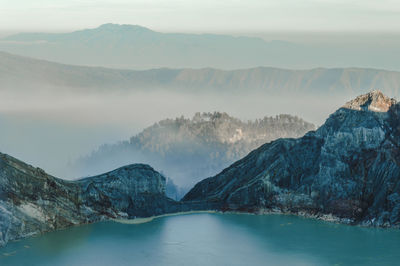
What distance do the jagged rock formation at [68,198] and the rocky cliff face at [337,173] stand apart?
6.74m

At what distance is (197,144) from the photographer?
175 meters

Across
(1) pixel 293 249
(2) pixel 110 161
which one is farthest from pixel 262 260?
(2) pixel 110 161

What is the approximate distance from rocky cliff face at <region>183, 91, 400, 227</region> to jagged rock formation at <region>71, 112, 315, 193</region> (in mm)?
69936

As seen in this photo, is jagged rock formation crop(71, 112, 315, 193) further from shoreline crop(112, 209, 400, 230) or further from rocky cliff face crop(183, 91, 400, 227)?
shoreline crop(112, 209, 400, 230)

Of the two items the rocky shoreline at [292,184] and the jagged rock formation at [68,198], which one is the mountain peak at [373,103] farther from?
the jagged rock formation at [68,198]

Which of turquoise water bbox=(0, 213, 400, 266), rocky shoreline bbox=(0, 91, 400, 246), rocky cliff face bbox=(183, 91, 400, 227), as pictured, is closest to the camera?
turquoise water bbox=(0, 213, 400, 266)

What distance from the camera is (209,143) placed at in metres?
175

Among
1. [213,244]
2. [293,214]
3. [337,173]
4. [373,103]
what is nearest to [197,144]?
[373,103]

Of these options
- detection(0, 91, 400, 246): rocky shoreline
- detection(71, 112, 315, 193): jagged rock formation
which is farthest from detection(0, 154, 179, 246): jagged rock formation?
detection(71, 112, 315, 193): jagged rock formation

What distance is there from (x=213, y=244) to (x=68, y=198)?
49.9 feet

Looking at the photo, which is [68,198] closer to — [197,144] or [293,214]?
[293,214]

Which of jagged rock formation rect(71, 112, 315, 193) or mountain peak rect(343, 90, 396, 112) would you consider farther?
jagged rock formation rect(71, 112, 315, 193)

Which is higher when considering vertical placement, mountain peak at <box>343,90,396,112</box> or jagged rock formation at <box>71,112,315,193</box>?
jagged rock formation at <box>71,112,315,193</box>

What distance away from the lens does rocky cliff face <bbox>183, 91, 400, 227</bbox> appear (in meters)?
77.4
